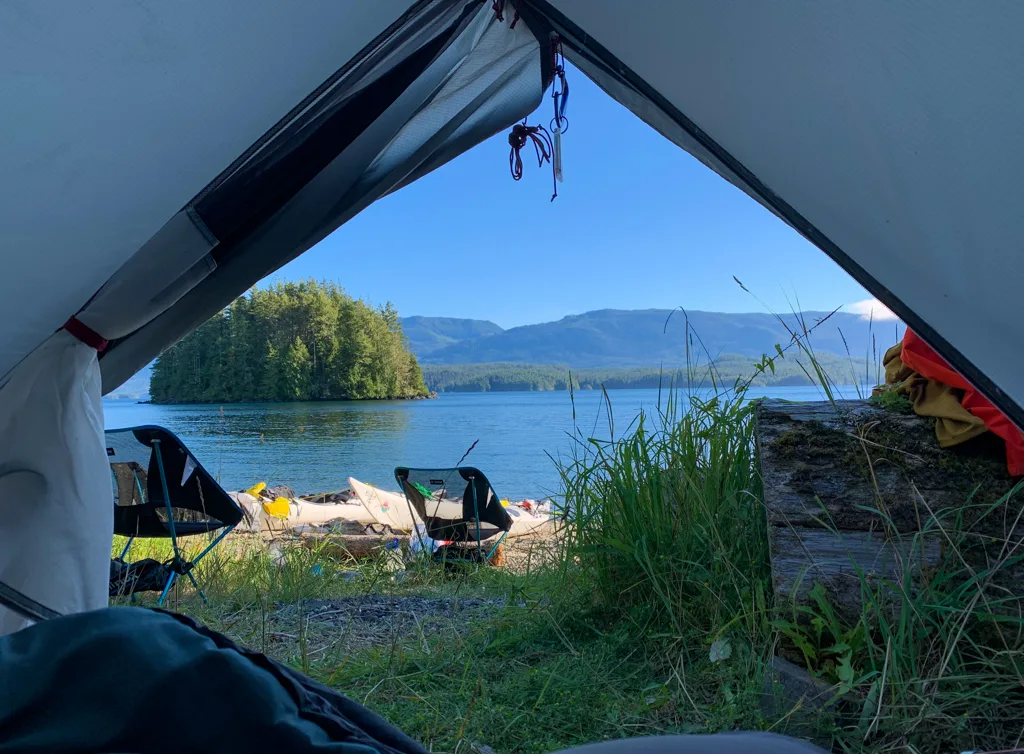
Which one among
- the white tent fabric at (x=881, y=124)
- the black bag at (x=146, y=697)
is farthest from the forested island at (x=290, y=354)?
the black bag at (x=146, y=697)

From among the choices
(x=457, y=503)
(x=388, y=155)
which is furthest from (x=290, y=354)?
(x=388, y=155)

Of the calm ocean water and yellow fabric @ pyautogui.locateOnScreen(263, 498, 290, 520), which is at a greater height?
yellow fabric @ pyautogui.locateOnScreen(263, 498, 290, 520)

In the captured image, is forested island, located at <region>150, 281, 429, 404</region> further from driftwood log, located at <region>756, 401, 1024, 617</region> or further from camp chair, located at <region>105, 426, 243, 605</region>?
driftwood log, located at <region>756, 401, 1024, 617</region>

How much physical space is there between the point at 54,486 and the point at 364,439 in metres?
25.7

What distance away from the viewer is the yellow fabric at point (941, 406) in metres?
1.66

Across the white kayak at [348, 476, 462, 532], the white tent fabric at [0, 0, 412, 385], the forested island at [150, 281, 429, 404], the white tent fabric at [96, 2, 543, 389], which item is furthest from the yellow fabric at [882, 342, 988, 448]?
the forested island at [150, 281, 429, 404]

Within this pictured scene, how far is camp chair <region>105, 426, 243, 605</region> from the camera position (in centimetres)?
316

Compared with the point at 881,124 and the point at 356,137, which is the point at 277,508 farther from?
the point at 881,124

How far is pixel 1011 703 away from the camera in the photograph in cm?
145

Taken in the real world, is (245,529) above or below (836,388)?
below

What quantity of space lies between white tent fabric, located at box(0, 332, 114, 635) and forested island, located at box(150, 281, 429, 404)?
1154 inches

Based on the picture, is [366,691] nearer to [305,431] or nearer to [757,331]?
[305,431]

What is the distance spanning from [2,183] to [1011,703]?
2.19 meters

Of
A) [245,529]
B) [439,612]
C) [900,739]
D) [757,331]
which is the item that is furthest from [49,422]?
[757,331]
